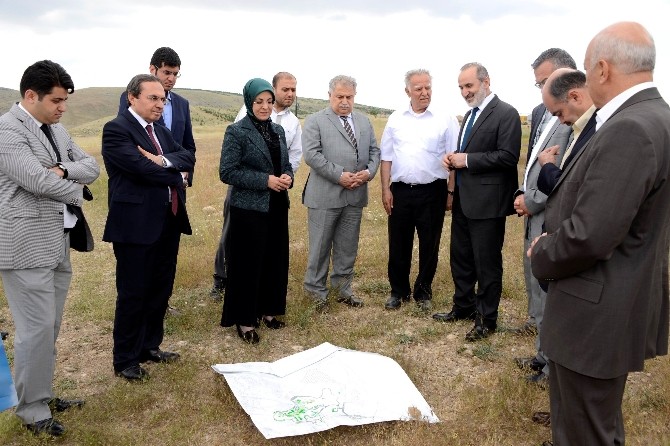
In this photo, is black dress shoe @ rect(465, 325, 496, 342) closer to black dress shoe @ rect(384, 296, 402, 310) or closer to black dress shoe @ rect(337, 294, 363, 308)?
black dress shoe @ rect(384, 296, 402, 310)

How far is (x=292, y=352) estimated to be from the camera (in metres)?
5.05

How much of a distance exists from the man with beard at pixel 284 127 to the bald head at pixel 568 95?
10.4 feet

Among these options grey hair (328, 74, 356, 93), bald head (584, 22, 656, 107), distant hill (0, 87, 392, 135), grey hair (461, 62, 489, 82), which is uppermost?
distant hill (0, 87, 392, 135)

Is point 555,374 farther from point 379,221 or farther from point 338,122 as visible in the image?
point 379,221

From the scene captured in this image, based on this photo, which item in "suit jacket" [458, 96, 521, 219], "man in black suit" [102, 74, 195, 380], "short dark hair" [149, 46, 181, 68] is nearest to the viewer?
"man in black suit" [102, 74, 195, 380]

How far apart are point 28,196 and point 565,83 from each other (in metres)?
3.60

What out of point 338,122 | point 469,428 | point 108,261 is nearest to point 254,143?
point 338,122

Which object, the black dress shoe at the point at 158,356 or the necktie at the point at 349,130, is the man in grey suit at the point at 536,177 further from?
the black dress shoe at the point at 158,356

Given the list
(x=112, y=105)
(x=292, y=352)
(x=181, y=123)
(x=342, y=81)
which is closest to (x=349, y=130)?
(x=342, y=81)

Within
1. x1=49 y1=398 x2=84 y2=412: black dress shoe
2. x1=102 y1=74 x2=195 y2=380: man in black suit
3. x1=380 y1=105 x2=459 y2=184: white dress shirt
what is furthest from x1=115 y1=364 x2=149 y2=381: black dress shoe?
x1=380 y1=105 x2=459 y2=184: white dress shirt

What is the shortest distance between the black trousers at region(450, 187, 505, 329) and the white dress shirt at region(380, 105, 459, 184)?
1.63 ft

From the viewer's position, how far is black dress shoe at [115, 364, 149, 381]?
4457 millimetres

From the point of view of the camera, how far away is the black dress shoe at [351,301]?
618cm

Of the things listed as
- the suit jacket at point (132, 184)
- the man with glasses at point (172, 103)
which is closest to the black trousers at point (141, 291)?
the suit jacket at point (132, 184)
